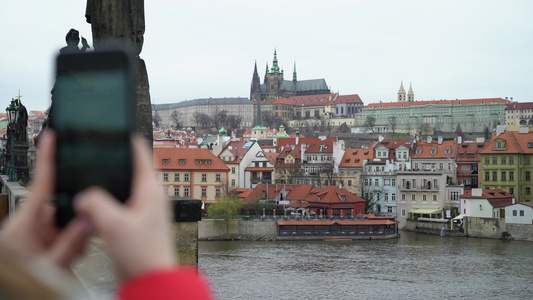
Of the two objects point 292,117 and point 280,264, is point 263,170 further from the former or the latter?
point 292,117

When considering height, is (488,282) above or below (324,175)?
below

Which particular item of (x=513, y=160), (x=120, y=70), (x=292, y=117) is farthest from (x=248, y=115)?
(x=120, y=70)

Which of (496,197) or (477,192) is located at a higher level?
(477,192)

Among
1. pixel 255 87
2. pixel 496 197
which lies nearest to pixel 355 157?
pixel 496 197

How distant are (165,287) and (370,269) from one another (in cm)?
2187

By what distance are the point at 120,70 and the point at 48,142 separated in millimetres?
92

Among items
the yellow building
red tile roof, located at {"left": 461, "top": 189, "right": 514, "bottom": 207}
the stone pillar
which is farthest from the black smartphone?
the yellow building

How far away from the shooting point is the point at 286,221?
33312 millimetres

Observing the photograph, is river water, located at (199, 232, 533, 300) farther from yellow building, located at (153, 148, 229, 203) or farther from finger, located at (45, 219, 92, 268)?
finger, located at (45, 219, 92, 268)

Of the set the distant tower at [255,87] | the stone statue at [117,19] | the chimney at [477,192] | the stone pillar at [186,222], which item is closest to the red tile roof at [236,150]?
the chimney at [477,192]

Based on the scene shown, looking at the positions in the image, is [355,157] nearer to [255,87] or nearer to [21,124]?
[21,124]


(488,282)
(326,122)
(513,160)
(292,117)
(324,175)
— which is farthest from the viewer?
(292,117)

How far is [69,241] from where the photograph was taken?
571 mm

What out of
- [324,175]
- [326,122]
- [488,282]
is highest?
[326,122]
